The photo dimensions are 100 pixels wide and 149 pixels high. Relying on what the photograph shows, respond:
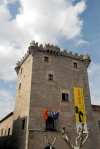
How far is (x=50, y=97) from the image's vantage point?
862 inches

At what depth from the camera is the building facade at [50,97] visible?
1980cm

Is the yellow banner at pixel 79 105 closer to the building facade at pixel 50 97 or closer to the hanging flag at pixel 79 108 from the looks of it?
the hanging flag at pixel 79 108

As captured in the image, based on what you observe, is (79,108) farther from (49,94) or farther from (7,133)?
(7,133)

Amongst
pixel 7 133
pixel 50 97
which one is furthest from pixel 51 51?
pixel 7 133

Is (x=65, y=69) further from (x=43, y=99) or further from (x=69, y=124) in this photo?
(x=69, y=124)

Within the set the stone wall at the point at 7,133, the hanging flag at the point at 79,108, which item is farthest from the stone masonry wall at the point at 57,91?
the stone wall at the point at 7,133

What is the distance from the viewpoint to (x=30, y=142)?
18.5 m

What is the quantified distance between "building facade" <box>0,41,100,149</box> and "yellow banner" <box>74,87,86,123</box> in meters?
0.54

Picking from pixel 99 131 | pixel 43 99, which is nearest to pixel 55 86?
pixel 43 99

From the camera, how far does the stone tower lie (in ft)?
64.9

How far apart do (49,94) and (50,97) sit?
0.46m

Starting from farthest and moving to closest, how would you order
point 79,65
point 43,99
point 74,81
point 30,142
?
point 79,65 < point 74,81 < point 43,99 < point 30,142

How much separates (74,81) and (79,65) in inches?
140

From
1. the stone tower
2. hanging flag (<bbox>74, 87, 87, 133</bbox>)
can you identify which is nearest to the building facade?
the stone tower
